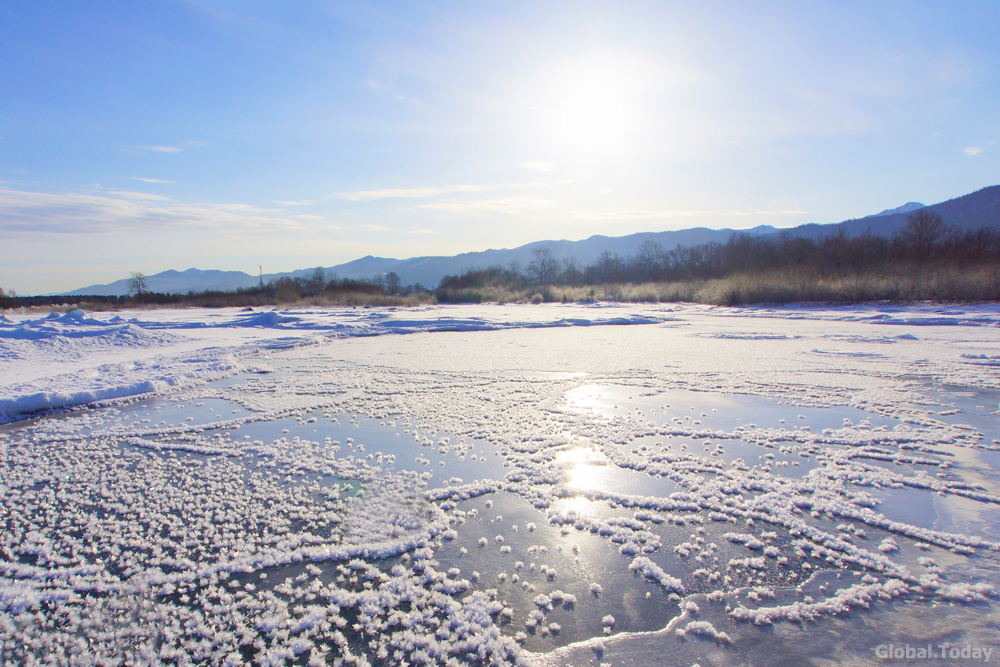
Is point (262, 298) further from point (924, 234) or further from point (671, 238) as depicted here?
point (671, 238)

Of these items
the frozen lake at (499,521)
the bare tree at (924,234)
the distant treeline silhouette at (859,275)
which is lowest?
the frozen lake at (499,521)

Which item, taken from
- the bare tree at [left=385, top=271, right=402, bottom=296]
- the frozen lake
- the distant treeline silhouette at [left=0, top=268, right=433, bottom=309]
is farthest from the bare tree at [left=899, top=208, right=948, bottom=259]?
the bare tree at [left=385, top=271, right=402, bottom=296]

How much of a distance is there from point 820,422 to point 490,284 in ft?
83.9

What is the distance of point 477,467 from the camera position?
264 cm

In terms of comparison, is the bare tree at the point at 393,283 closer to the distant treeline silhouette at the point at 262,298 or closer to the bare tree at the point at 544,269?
the distant treeline silhouette at the point at 262,298

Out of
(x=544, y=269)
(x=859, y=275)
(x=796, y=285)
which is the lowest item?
(x=796, y=285)

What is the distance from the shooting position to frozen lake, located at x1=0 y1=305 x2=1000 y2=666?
1.37 m

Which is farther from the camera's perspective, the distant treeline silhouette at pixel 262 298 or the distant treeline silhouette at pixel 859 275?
the distant treeline silhouette at pixel 262 298

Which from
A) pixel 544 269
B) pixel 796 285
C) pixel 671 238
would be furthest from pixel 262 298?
pixel 671 238

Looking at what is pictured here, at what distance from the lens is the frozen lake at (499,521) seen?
4.50ft

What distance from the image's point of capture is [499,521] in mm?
2047

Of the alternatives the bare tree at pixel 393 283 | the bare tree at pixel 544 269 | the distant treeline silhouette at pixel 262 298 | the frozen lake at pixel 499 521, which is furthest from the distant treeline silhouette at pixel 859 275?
the bare tree at pixel 544 269

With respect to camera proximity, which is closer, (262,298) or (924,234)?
(924,234)

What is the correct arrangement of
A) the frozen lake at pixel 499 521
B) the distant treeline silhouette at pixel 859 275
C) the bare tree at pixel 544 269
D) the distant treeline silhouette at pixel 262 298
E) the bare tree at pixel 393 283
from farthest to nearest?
the bare tree at pixel 544 269, the bare tree at pixel 393 283, the distant treeline silhouette at pixel 262 298, the distant treeline silhouette at pixel 859 275, the frozen lake at pixel 499 521
